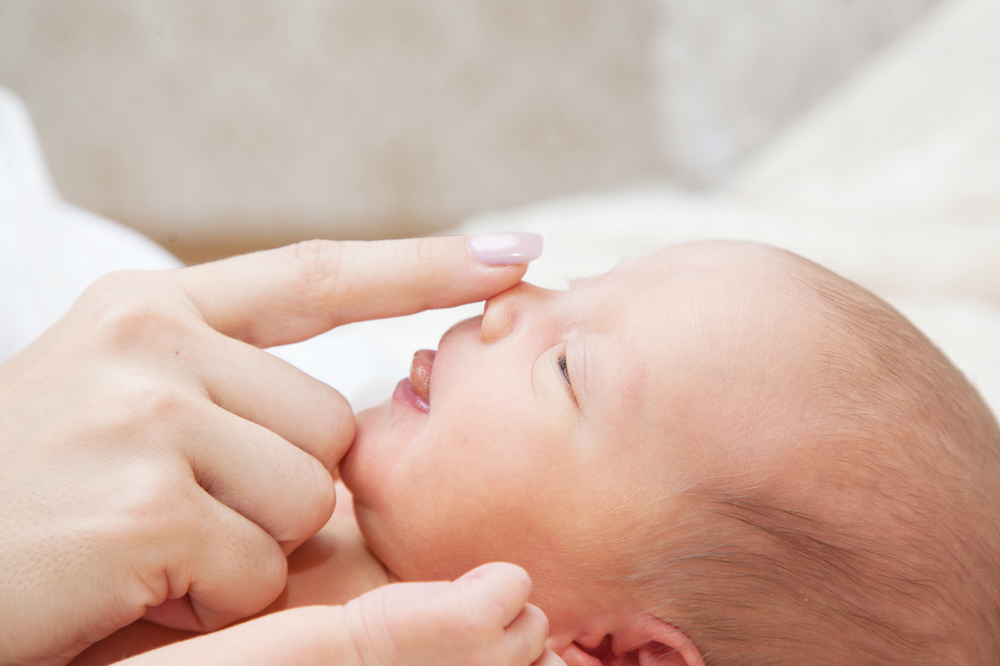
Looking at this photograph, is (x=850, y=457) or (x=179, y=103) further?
(x=179, y=103)

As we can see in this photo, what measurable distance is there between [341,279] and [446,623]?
1.09ft

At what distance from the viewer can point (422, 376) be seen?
2.61 ft

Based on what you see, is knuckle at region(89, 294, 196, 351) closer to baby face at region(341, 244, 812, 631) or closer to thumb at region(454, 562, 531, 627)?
baby face at region(341, 244, 812, 631)

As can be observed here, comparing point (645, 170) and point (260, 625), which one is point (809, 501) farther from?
point (645, 170)

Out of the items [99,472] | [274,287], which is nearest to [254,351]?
[274,287]

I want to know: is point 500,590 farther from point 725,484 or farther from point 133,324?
point 133,324

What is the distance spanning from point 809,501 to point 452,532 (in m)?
0.32

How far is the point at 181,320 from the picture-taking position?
668mm

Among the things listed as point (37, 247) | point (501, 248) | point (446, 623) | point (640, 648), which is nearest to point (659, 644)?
point (640, 648)

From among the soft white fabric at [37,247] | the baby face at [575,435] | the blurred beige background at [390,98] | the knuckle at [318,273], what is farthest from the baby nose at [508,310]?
the blurred beige background at [390,98]

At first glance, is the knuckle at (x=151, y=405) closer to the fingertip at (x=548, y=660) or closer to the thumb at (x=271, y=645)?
the thumb at (x=271, y=645)

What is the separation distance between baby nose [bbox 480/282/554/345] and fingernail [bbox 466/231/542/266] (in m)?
0.04

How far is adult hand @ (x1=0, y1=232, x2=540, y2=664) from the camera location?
22.3 inches

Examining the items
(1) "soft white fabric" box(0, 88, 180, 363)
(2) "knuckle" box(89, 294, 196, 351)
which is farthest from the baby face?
(1) "soft white fabric" box(0, 88, 180, 363)
